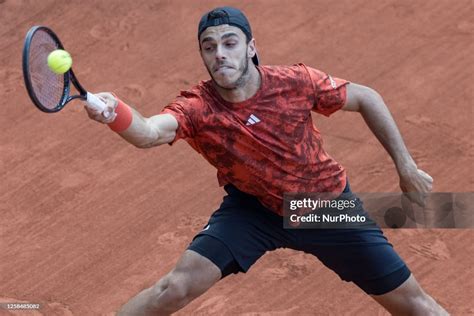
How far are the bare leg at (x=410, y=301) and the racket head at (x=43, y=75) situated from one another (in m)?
2.39

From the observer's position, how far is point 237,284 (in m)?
8.73

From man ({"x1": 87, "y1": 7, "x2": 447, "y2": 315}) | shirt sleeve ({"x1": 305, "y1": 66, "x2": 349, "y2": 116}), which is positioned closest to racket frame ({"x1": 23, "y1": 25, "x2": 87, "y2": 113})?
man ({"x1": 87, "y1": 7, "x2": 447, "y2": 315})

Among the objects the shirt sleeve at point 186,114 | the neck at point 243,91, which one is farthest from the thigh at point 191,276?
the neck at point 243,91

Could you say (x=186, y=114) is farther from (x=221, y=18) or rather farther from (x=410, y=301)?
(x=410, y=301)

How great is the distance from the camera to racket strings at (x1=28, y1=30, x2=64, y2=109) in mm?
6305

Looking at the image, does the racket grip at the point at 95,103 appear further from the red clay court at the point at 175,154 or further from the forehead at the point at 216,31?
the red clay court at the point at 175,154

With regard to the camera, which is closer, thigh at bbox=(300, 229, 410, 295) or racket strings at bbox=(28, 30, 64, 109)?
racket strings at bbox=(28, 30, 64, 109)

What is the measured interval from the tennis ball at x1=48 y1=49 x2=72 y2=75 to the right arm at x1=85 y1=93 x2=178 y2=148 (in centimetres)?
23

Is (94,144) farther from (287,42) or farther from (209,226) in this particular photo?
(209,226)

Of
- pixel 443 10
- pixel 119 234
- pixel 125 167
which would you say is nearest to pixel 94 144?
pixel 125 167

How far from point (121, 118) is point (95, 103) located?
11.0 inches

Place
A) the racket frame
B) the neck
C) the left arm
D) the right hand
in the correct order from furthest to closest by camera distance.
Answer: the left arm
the neck
the right hand
the racket frame

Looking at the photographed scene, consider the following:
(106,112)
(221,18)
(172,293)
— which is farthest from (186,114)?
(172,293)

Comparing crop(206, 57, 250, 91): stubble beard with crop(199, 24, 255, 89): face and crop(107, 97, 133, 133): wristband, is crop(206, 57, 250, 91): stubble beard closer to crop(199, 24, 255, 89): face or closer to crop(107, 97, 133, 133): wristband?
crop(199, 24, 255, 89): face
